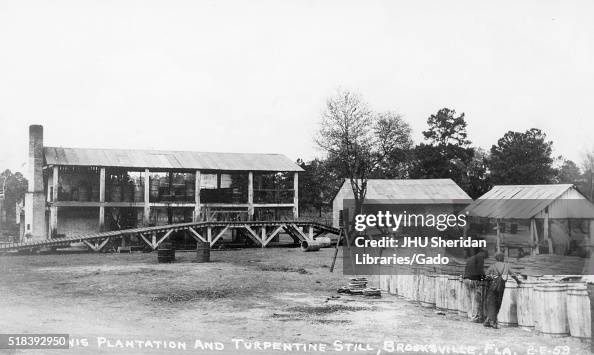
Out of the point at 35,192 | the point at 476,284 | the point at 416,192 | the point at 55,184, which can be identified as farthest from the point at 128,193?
the point at 476,284

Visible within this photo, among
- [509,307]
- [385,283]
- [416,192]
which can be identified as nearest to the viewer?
[509,307]

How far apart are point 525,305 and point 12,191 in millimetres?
73349

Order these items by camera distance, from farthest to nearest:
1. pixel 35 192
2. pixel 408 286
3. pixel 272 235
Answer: pixel 272 235 < pixel 35 192 < pixel 408 286

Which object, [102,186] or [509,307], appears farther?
Answer: [102,186]

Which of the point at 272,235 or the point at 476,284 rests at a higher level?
the point at 272,235

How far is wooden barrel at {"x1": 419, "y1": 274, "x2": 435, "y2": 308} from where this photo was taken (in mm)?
14820

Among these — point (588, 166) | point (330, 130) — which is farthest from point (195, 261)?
point (588, 166)

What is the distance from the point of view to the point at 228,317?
44.7 feet

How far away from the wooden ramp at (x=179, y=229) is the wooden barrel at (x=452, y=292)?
17.0m

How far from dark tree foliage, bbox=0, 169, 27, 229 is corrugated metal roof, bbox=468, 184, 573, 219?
43.1 metres

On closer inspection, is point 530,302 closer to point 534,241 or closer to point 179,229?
point 534,241

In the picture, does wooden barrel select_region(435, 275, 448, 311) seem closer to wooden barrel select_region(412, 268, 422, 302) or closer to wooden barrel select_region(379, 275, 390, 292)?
wooden barrel select_region(412, 268, 422, 302)

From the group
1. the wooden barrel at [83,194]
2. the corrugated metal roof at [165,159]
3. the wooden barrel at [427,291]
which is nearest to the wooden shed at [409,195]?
the corrugated metal roof at [165,159]

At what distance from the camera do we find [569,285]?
11391 millimetres
